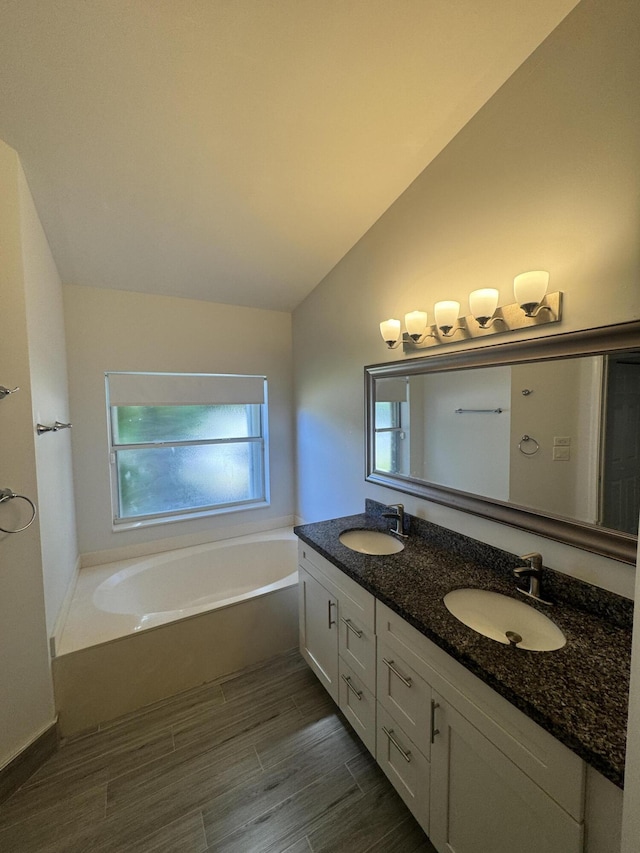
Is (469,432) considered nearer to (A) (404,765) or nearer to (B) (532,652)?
(B) (532,652)

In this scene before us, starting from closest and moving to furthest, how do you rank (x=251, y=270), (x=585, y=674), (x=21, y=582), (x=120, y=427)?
1. (x=585, y=674)
2. (x=21, y=582)
3. (x=251, y=270)
4. (x=120, y=427)

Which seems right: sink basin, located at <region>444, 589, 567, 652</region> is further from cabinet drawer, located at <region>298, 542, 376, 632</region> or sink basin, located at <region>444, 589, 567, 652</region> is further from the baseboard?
the baseboard

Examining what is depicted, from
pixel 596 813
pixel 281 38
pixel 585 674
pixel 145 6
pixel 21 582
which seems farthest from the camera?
pixel 21 582

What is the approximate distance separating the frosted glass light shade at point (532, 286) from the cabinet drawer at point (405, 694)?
130cm

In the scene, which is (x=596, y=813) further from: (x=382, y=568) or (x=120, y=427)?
(x=120, y=427)

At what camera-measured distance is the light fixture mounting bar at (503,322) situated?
46.3 inches

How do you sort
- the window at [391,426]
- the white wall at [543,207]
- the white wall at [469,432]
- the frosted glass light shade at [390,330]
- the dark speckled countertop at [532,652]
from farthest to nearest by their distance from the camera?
the window at [391,426] < the frosted glass light shade at [390,330] < the white wall at [469,432] < the white wall at [543,207] < the dark speckled countertop at [532,652]

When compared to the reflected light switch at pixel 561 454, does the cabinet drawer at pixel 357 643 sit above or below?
below

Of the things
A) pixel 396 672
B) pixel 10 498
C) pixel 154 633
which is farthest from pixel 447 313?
pixel 154 633

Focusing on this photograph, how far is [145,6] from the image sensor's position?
38.7 inches

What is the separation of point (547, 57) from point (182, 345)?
7.62ft

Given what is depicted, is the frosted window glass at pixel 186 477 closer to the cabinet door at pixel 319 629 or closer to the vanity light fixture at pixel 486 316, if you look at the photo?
the cabinet door at pixel 319 629

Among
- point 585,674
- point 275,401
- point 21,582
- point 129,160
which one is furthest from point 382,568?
point 129,160

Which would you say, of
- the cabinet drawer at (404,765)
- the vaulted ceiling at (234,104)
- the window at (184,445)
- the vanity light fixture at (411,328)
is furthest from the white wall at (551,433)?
the window at (184,445)
